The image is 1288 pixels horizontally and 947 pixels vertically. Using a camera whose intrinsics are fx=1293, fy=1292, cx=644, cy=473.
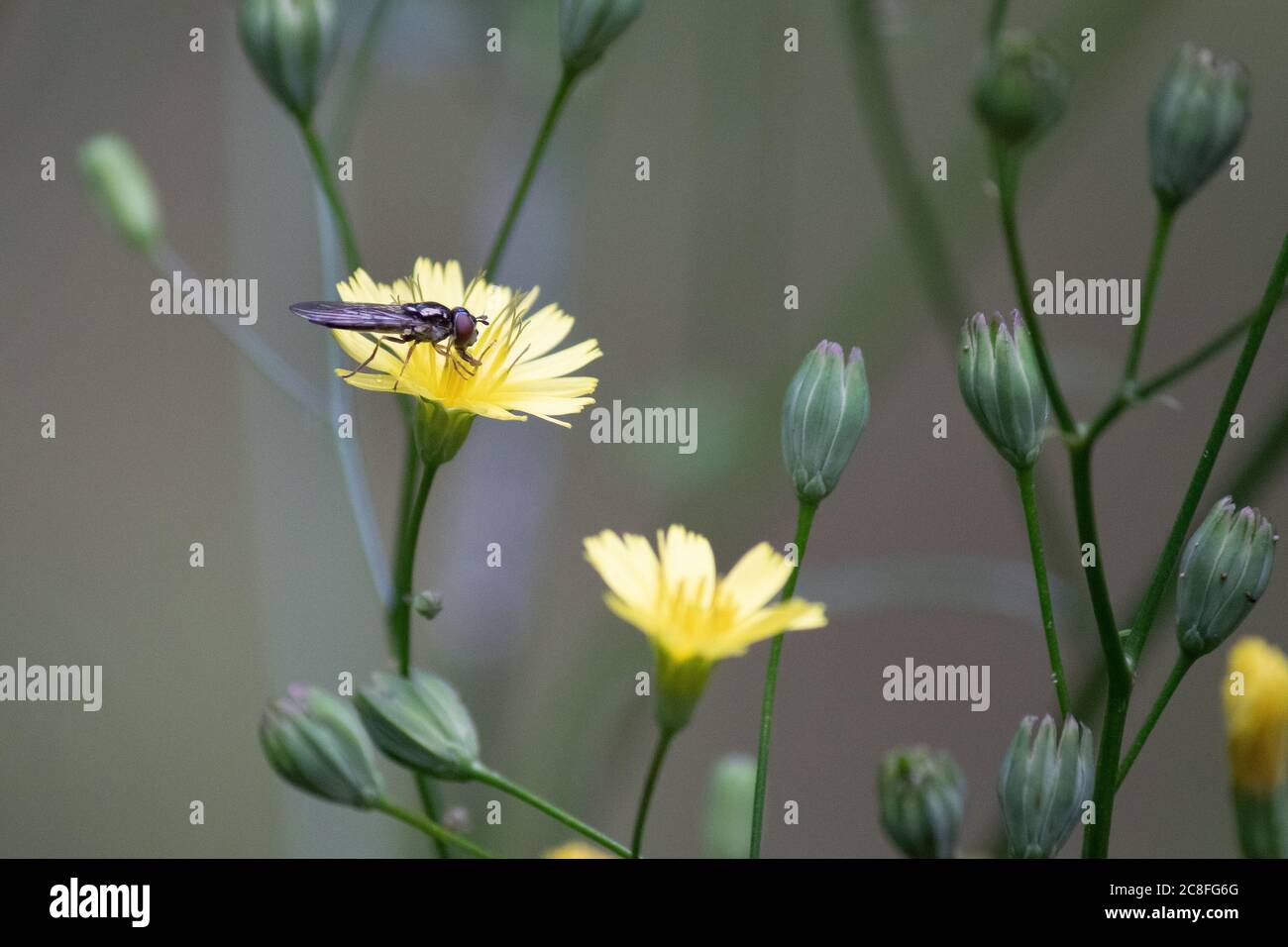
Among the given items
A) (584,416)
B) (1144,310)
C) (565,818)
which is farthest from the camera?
(584,416)

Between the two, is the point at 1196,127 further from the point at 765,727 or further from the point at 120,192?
the point at 120,192

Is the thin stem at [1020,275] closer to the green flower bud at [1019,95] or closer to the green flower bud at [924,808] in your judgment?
the green flower bud at [1019,95]

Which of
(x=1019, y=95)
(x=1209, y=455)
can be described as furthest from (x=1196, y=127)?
(x=1209, y=455)

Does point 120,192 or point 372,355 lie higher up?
point 120,192

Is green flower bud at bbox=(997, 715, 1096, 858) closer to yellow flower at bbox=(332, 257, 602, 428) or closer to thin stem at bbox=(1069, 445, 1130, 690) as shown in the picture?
thin stem at bbox=(1069, 445, 1130, 690)
